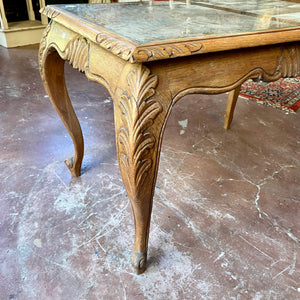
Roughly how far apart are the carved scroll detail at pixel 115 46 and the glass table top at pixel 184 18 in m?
0.03

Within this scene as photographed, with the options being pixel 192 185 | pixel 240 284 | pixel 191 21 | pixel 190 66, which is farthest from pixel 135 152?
pixel 192 185

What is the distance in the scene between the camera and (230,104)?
1.54 m

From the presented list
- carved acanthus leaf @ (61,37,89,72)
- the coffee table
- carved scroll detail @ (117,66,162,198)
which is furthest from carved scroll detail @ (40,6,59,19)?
carved scroll detail @ (117,66,162,198)

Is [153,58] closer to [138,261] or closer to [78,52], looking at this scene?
[78,52]

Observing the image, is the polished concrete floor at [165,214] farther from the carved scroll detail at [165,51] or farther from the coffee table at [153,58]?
the carved scroll detail at [165,51]

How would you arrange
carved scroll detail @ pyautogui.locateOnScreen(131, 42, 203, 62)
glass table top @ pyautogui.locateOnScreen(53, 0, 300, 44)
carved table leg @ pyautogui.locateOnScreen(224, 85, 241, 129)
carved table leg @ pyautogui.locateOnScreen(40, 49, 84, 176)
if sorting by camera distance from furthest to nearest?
carved table leg @ pyautogui.locateOnScreen(224, 85, 241, 129) → carved table leg @ pyautogui.locateOnScreen(40, 49, 84, 176) → glass table top @ pyautogui.locateOnScreen(53, 0, 300, 44) → carved scroll detail @ pyautogui.locateOnScreen(131, 42, 203, 62)

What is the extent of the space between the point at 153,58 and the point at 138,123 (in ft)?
0.43

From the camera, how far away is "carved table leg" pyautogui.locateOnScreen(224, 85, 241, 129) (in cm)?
149

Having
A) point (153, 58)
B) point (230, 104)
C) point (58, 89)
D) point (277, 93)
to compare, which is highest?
point (153, 58)

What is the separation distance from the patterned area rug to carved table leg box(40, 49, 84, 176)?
4.57ft

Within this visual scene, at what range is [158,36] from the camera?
0.59 meters

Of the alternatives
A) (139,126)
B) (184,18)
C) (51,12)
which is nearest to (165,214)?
(139,126)

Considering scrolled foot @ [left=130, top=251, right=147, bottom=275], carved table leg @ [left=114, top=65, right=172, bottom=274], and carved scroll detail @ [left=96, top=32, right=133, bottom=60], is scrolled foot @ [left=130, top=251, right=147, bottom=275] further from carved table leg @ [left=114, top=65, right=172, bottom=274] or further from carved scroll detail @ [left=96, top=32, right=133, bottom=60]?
carved scroll detail @ [left=96, top=32, right=133, bottom=60]

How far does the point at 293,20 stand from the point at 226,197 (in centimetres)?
67
